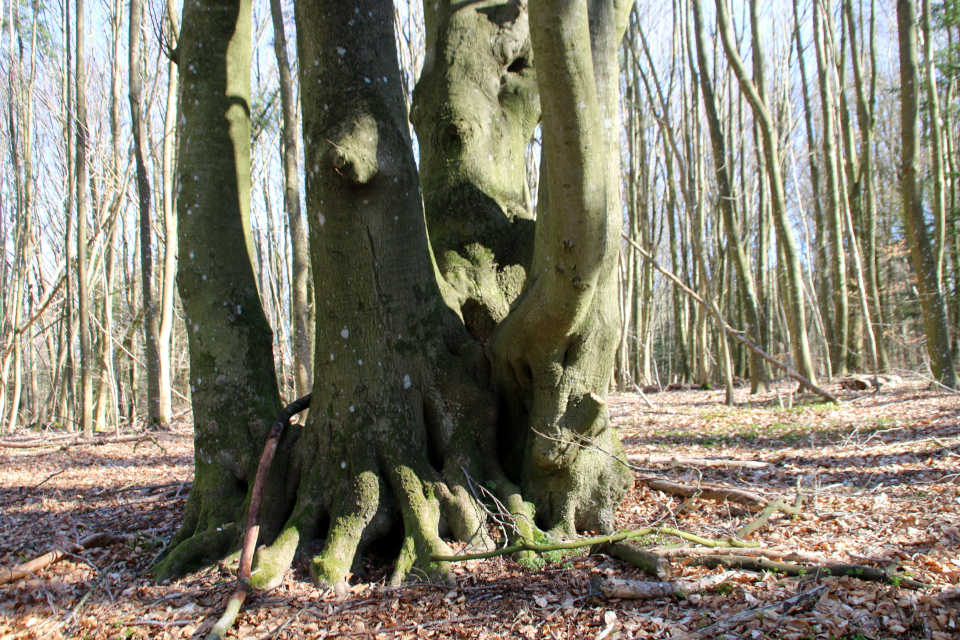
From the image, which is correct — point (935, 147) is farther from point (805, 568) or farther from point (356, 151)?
point (356, 151)

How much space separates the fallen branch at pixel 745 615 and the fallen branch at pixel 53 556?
10.8ft

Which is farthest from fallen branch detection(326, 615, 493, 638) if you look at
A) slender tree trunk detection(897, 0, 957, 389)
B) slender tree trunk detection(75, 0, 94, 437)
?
slender tree trunk detection(897, 0, 957, 389)

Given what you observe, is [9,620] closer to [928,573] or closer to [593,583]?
[593,583]

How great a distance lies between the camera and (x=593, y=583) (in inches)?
98.3

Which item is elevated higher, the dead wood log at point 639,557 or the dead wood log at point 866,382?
the dead wood log at point 866,382

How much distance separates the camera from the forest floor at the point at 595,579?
2176 millimetres

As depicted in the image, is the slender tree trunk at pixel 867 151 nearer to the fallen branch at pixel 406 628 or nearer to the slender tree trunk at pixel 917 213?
the slender tree trunk at pixel 917 213

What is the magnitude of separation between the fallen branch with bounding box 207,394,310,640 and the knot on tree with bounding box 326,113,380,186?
148 cm

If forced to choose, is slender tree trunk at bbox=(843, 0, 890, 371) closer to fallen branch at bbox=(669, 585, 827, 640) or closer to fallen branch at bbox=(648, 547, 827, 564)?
fallen branch at bbox=(648, 547, 827, 564)

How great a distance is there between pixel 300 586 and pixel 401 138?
99.5 inches

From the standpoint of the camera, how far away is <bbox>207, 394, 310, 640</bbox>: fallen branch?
7.70 ft

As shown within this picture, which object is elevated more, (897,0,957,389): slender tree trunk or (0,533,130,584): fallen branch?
(897,0,957,389): slender tree trunk

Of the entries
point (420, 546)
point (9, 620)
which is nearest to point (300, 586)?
point (420, 546)

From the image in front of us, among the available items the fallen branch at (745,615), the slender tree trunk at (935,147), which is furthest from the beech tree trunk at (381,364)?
the slender tree trunk at (935,147)
